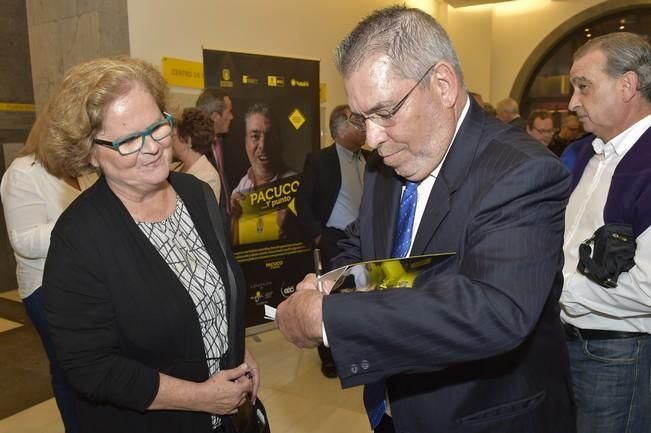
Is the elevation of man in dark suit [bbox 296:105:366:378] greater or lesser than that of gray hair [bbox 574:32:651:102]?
lesser

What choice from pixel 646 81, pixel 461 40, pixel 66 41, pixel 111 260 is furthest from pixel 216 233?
pixel 461 40

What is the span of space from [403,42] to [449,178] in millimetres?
313

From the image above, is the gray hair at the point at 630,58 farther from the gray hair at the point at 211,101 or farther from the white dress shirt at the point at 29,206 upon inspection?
the gray hair at the point at 211,101

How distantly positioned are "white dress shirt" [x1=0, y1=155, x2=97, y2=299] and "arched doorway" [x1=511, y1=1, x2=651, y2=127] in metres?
7.96

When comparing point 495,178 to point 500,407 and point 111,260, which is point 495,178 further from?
point 111,260

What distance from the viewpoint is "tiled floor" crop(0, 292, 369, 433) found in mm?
3053

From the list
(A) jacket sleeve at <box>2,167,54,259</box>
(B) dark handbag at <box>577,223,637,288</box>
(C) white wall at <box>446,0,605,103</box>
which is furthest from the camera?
(C) white wall at <box>446,0,605,103</box>

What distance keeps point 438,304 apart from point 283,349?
11.8ft

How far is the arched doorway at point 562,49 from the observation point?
26.3 feet

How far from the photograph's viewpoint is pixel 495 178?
1017 millimetres

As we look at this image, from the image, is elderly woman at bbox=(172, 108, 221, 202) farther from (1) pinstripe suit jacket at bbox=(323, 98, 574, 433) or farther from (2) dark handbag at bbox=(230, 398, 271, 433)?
(1) pinstripe suit jacket at bbox=(323, 98, 574, 433)

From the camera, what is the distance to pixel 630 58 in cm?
180

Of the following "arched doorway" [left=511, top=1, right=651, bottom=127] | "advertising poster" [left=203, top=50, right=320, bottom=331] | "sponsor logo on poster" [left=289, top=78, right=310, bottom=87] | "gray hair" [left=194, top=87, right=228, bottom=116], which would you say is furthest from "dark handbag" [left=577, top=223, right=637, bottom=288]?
"arched doorway" [left=511, top=1, right=651, bottom=127]

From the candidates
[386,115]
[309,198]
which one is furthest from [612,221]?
[309,198]
